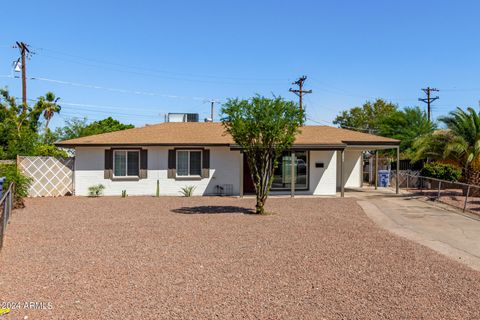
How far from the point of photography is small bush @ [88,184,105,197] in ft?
64.6

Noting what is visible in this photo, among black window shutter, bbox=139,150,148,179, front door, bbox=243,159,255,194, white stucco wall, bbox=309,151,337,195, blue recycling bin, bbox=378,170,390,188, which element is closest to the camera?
black window shutter, bbox=139,150,148,179

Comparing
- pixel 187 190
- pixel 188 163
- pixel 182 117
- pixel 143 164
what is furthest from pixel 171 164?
pixel 182 117

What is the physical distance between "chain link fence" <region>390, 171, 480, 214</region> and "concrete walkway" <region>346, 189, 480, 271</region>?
0.69 m

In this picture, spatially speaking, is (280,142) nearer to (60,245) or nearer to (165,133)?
(60,245)

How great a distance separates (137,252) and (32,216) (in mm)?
6704

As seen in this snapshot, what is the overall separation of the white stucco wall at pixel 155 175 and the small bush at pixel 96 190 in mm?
181

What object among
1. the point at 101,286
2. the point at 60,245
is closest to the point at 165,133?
the point at 60,245

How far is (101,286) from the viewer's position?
19.5 ft

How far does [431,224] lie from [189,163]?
11650 millimetres

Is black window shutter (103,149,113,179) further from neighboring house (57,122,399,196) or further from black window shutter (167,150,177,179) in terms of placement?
black window shutter (167,150,177,179)

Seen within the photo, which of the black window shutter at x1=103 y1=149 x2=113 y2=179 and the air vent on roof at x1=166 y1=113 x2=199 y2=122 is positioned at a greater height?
the air vent on roof at x1=166 y1=113 x2=199 y2=122

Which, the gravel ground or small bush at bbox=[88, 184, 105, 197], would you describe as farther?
small bush at bbox=[88, 184, 105, 197]

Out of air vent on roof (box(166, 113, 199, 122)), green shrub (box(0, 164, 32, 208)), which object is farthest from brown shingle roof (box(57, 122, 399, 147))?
air vent on roof (box(166, 113, 199, 122))

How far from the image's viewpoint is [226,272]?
22.2ft
